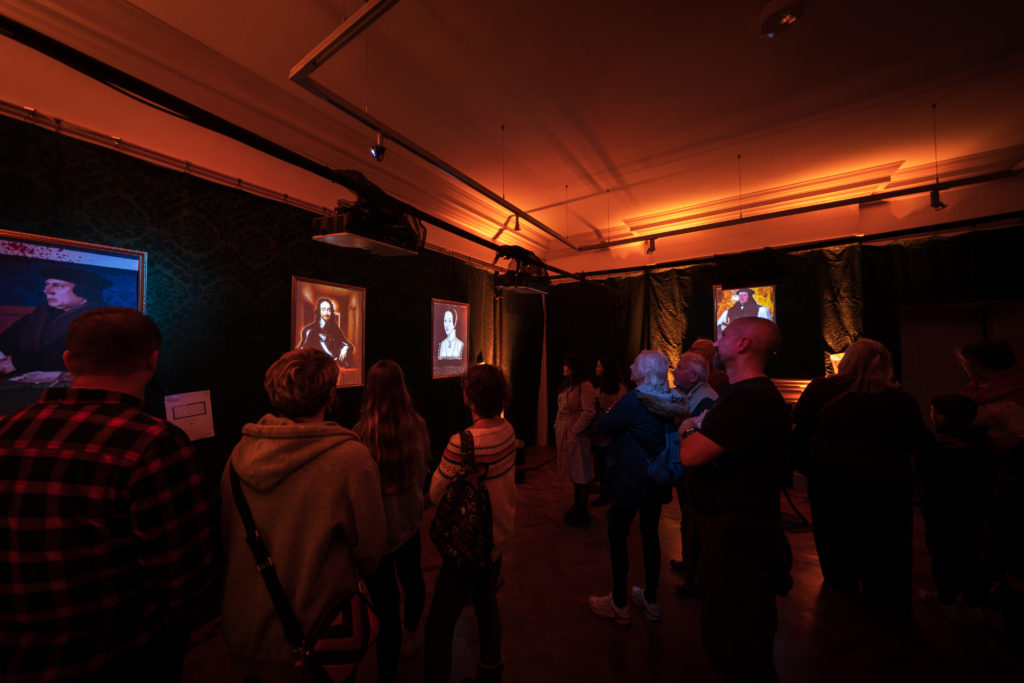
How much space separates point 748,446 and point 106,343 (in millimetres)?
2222

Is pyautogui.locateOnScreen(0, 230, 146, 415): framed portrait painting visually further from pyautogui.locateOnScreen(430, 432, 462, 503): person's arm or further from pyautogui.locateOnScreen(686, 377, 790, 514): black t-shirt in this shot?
pyautogui.locateOnScreen(686, 377, 790, 514): black t-shirt

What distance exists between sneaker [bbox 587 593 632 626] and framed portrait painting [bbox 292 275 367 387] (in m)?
2.69

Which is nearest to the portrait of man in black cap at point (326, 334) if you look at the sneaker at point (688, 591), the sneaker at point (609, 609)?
the sneaker at point (609, 609)

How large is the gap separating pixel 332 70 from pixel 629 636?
4347 mm

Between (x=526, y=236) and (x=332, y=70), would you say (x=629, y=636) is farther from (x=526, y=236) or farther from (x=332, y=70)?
(x=526, y=236)

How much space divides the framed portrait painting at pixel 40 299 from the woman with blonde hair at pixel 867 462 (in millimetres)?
4608

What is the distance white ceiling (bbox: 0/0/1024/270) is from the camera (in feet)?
7.43

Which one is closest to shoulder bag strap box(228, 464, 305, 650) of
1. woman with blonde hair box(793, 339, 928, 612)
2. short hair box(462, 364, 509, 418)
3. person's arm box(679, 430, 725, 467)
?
short hair box(462, 364, 509, 418)

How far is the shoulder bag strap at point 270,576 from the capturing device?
1.09 meters

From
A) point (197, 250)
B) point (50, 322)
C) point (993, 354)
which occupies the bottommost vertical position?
point (993, 354)

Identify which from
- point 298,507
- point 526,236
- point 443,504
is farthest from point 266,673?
point 526,236

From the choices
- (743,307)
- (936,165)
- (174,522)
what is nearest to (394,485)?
(174,522)

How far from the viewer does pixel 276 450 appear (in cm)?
112

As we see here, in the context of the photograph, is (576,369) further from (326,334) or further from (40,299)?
(40,299)
